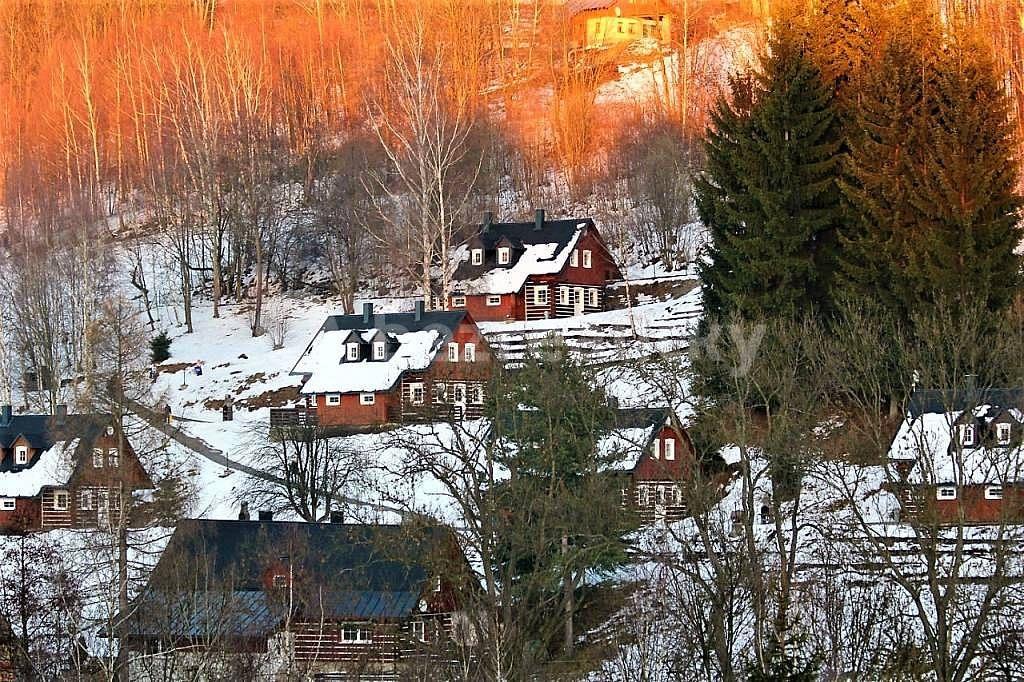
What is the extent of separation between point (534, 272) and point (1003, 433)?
37.8m

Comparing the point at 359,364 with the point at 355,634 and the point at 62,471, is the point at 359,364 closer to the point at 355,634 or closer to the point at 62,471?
the point at 62,471

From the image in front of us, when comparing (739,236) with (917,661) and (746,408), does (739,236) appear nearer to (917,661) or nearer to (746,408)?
(746,408)

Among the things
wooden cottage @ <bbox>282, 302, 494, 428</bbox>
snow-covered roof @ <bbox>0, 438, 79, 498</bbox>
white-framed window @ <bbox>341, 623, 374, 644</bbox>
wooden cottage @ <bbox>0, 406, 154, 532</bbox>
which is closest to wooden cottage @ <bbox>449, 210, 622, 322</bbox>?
wooden cottage @ <bbox>282, 302, 494, 428</bbox>

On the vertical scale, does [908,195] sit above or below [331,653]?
above

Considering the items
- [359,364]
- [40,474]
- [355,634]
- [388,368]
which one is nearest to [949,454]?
[355,634]

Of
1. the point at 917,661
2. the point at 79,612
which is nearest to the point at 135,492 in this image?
the point at 79,612

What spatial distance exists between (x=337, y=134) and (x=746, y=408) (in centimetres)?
5879

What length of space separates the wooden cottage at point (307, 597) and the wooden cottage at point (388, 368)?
12.7 m

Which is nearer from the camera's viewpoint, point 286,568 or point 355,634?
point 355,634

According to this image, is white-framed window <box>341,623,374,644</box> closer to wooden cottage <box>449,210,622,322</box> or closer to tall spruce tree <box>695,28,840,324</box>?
tall spruce tree <box>695,28,840,324</box>

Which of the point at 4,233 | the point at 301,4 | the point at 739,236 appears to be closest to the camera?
the point at 739,236

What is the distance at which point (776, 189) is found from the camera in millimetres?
47969

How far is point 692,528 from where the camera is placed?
38594mm

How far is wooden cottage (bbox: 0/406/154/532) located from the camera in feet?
134
